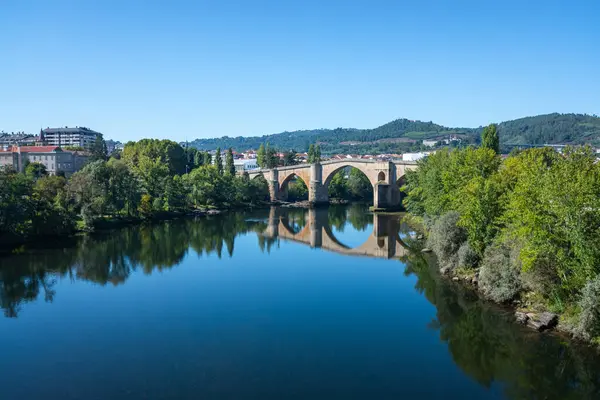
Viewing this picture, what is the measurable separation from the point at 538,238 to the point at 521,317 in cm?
256

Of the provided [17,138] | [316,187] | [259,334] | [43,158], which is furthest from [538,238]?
[17,138]

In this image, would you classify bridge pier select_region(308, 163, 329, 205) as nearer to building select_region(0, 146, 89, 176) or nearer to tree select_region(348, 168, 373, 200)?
tree select_region(348, 168, 373, 200)

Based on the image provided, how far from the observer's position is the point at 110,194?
35812 mm

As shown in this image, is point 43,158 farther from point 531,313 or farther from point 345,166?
point 531,313

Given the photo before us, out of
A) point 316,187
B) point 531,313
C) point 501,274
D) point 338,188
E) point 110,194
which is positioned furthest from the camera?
point 338,188

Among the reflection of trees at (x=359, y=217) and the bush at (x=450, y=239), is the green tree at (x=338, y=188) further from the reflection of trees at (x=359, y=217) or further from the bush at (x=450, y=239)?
the bush at (x=450, y=239)

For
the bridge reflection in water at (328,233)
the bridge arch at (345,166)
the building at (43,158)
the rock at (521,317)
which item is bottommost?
the rock at (521,317)

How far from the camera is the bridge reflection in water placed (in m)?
29.5

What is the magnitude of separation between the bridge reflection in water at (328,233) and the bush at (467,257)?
677 centimetres

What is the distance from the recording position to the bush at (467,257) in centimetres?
2058

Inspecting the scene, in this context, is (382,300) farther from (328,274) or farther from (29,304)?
(29,304)

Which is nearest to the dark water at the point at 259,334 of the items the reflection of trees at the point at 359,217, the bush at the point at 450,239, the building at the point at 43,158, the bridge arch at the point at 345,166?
the bush at the point at 450,239

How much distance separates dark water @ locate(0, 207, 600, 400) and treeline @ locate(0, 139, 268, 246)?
9.01 ft

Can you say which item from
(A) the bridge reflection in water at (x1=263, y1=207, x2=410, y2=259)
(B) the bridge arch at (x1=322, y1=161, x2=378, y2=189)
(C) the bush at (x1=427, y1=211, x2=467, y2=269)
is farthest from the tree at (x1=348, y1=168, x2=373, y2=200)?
(C) the bush at (x1=427, y1=211, x2=467, y2=269)
